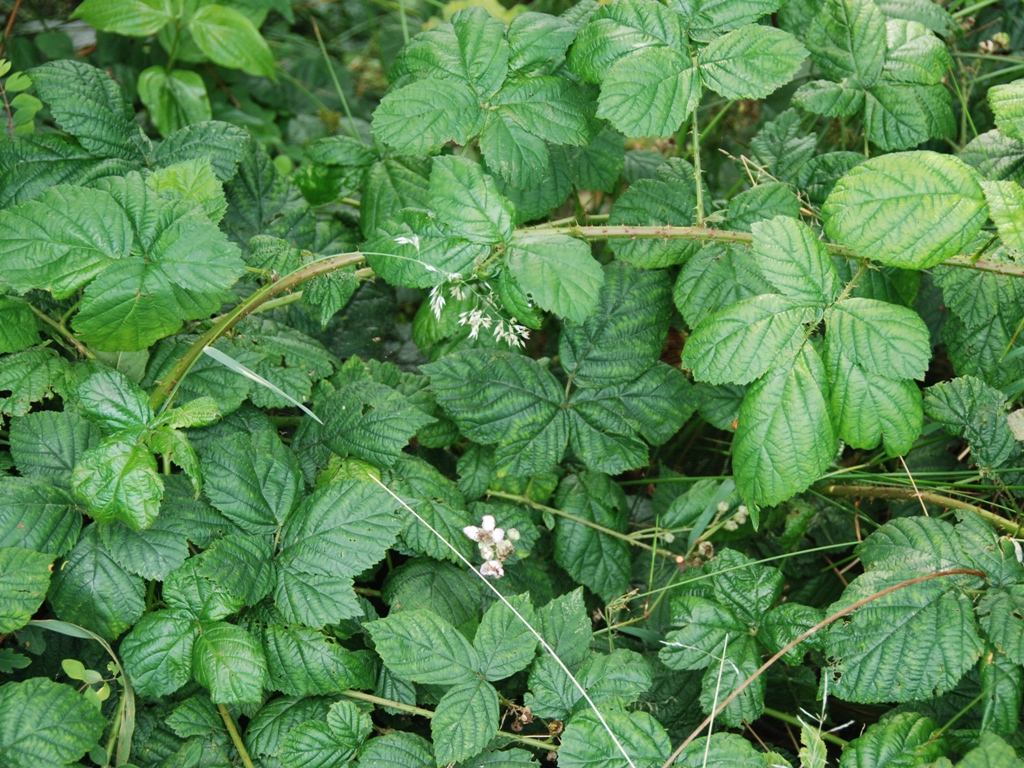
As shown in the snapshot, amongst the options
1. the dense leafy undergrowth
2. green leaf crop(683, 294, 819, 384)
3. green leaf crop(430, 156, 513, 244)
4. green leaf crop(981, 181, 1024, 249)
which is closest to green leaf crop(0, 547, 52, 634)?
A: the dense leafy undergrowth

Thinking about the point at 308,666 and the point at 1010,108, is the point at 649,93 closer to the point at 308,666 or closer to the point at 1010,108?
the point at 1010,108

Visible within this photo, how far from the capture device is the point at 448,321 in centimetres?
196

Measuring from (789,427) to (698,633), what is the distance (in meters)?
0.47

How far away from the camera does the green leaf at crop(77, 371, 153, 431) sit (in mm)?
1555

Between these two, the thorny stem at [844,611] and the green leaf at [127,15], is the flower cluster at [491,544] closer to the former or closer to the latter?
the thorny stem at [844,611]

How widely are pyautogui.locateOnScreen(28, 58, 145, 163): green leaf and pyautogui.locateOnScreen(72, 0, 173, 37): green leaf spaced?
528mm

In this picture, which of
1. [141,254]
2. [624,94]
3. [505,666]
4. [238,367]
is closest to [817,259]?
[624,94]

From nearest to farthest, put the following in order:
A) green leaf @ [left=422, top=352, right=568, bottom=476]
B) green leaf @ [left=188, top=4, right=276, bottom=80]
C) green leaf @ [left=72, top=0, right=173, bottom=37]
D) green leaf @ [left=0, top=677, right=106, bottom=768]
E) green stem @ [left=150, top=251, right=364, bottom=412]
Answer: green leaf @ [left=0, top=677, right=106, bottom=768], green stem @ [left=150, top=251, right=364, bottom=412], green leaf @ [left=422, top=352, right=568, bottom=476], green leaf @ [left=72, top=0, right=173, bottom=37], green leaf @ [left=188, top=4, right=276, bottom=80]

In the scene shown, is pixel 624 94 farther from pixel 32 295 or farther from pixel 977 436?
pixel 32 295

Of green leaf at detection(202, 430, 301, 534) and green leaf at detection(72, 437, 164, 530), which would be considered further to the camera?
green leaf at detection(202, 430, 301, 534)

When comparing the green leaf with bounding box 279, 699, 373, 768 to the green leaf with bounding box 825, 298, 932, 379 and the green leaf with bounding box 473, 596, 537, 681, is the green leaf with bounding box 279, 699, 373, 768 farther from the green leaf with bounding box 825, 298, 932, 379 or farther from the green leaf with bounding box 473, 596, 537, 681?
the green leaf with bounding box 825, 298, 932, 379

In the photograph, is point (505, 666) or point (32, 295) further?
point (32, 295)

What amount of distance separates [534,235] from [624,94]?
33cm

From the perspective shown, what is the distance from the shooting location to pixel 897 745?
1479 millimetres
